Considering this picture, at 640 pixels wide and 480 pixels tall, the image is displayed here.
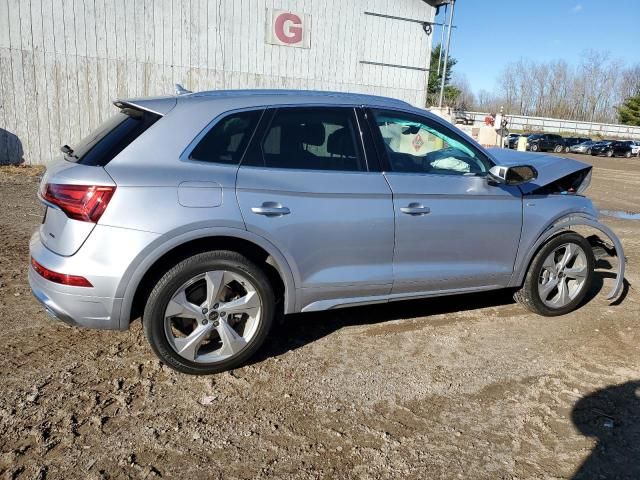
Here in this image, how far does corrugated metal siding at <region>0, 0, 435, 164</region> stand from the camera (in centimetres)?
1238

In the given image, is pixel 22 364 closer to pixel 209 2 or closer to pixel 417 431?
pixel 417 431

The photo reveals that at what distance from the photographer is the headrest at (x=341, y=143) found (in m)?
3.71

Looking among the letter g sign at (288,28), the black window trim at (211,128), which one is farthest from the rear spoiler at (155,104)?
the letter g sign at (288,28)

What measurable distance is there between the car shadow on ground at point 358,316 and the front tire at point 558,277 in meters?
0.27

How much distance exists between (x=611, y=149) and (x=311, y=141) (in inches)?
1849

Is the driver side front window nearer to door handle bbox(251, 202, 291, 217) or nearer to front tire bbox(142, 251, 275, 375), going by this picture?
door handle bbox(251, 202, 291, 217)

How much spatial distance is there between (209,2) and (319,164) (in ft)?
37.4

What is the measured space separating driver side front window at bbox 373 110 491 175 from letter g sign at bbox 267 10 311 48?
11.0m

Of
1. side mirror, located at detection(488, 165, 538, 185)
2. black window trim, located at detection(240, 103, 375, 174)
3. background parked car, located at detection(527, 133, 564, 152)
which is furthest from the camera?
background parked car, located at detection(527, 133, 564, 152)

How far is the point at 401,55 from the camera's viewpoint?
15.1 meters

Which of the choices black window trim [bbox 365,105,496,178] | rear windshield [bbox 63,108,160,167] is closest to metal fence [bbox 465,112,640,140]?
black window trim [bbox 365,105,496,178]

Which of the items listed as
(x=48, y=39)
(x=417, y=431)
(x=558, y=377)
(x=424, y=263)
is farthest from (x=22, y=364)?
(x=48, y=39)

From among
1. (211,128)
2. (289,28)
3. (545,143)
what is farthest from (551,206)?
(545,143)

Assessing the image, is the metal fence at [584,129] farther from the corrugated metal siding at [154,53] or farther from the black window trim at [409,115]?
the black window trim at [409,115]
